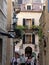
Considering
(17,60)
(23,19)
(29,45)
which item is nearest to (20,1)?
(23,19)

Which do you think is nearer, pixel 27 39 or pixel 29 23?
pixel 27 39

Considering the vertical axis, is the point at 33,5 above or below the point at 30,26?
above

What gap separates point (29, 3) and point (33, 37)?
7269 mm

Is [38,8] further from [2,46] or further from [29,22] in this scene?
[2,46]

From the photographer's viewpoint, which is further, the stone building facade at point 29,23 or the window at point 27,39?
the window at point 27,39

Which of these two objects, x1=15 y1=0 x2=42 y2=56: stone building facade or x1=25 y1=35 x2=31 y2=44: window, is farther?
x1=25 y1=35 x2=31 y2=44: window

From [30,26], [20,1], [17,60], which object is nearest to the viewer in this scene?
[17,60]

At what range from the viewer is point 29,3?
58.9 m

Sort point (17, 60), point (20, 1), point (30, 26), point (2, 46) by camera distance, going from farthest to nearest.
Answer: point (20, 1) → point (30, 26) → point (17, 60) → point (2, 46)

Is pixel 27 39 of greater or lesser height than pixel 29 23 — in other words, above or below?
below

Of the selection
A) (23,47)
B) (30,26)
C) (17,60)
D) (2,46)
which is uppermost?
(2,46)

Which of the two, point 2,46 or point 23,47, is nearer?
point 2,46

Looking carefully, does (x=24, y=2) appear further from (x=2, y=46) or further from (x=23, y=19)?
(x=2, y=46)

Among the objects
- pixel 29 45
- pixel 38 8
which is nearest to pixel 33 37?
pixel 29 45
